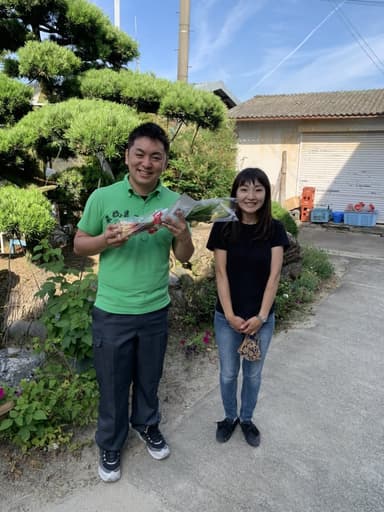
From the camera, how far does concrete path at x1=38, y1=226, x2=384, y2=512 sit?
183 cm

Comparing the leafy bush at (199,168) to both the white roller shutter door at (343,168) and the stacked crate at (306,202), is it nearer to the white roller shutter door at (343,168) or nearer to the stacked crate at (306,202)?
the stacked crate at (306,202)

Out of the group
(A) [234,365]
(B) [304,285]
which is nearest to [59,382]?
(A) [234,365]

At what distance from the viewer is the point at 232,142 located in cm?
885

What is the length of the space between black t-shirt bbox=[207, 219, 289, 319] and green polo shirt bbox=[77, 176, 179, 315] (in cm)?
33

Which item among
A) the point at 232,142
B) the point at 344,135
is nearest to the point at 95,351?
the point at 232,142

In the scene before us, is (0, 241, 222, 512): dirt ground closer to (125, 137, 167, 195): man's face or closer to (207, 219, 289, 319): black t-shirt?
(207, 219, 289, 319): black t-shirt

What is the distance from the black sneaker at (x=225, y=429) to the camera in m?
2.23

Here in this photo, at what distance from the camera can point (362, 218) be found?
10227 millimetres

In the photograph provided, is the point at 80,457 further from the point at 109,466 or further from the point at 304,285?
the point at 304,285

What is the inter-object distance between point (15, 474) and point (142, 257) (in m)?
1.29

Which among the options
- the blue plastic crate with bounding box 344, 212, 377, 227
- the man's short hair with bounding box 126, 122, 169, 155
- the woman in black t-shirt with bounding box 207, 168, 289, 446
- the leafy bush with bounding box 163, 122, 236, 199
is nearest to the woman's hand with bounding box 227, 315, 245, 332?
the woman in black t-shirt with bounding box 207, 168, 289, 446

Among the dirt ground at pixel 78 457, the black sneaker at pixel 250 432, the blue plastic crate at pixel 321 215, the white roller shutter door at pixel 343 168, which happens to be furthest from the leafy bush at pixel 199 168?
the white roller shutter door at pixel 343 168

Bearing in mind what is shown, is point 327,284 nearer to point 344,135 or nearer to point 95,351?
point 95,351

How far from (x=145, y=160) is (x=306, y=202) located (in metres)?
10.1
